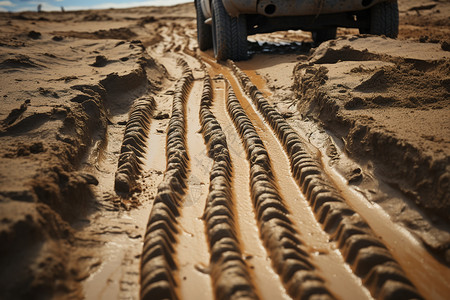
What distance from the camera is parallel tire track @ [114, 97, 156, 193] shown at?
2496 millimetres

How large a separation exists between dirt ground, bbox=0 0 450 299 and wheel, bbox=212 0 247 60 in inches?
84.7

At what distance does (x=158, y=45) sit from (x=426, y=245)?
26.7ft

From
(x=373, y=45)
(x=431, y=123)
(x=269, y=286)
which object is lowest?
(x=269, y=286)

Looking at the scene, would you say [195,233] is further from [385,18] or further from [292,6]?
[385,18]

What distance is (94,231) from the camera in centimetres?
203

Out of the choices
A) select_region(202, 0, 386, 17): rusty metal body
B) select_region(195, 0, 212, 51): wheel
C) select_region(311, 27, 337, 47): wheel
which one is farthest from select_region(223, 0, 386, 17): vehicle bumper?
select_region(195, 0, 212, 51): wheel

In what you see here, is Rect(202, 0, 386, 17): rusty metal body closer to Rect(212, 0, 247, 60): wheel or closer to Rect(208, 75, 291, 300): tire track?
Rect(212, 0, 247, 60): wheel

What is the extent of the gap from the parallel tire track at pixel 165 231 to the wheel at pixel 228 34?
3.59m

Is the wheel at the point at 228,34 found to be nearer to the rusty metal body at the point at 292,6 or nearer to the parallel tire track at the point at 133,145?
the rusty metal body at the point at 292,6

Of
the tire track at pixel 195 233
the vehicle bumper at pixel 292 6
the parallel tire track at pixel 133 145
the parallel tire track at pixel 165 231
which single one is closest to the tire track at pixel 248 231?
the tire track at pixel 195 233

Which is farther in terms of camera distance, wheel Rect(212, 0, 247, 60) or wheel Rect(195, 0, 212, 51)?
wheel Rect(195, 0, 212, 51)

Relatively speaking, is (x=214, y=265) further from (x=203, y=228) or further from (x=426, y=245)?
(x=426, y=245)

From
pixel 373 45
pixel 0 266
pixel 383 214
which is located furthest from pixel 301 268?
pixel 373 45

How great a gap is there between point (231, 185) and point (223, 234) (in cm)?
62
